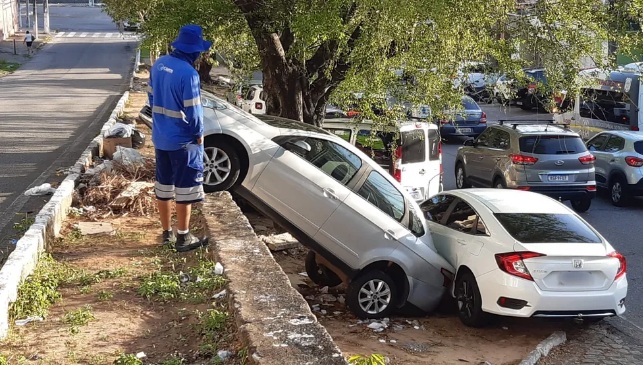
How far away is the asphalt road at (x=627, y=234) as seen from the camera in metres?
9.46

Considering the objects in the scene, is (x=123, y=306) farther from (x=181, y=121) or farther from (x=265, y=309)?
(x=181, y=121)

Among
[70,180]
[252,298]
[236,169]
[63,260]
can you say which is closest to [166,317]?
[252,298]

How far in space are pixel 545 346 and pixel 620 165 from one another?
962 centimetres

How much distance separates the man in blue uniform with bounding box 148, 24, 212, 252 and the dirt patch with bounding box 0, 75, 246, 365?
0.57 m

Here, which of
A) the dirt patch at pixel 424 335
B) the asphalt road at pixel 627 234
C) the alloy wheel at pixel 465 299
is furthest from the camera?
the asphalt road at pixel 627 234

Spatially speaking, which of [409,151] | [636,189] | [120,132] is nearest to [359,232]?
[409,151]

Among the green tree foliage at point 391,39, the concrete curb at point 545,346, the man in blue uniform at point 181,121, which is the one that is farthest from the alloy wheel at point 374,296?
the green tree foliage at point 391,39

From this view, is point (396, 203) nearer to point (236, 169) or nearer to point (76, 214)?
point (236, 169)

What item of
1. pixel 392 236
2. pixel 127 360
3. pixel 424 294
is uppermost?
pixel 127 360

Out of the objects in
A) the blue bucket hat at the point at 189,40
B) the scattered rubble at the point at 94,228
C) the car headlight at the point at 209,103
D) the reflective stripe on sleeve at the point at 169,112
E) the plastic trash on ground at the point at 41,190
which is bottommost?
the plastic trash on ground at the point at 41,190

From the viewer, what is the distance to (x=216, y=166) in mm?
8797

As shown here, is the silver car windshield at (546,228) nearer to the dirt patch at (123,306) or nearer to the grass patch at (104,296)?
the dirt patch at (123,306)

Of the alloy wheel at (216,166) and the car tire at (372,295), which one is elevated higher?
the alloy wheel at (216,166)

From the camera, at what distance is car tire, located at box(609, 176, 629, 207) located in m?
16.4
